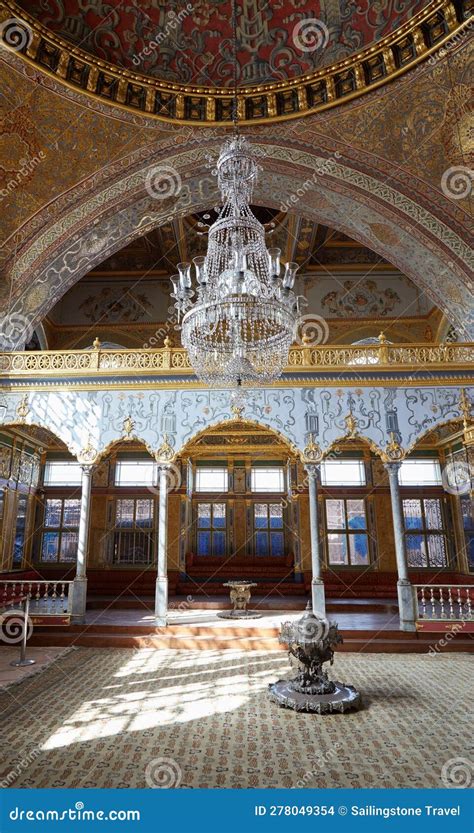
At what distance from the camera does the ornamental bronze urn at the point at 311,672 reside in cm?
471

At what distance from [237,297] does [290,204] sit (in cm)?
502

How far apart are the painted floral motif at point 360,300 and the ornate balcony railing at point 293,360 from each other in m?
3.89

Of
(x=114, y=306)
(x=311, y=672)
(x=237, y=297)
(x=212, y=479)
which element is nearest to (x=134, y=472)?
(x=212, y=479)

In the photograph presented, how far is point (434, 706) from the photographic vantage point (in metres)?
4.76

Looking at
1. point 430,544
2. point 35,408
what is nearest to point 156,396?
point 35,408

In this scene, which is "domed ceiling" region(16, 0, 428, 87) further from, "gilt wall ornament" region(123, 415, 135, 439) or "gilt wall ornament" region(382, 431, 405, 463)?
"gilt wall ornament" region(382, 431, 405, 463)

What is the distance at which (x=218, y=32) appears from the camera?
27.2 ft

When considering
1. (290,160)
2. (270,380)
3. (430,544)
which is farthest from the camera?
(430,544)

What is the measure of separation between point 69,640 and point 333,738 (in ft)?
16.0

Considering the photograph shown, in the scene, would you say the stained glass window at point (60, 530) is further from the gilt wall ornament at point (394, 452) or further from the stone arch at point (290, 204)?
the gilt wall ornament at point (394, 452)

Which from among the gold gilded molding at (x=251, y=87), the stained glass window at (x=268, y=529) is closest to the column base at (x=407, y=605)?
the stained glass window at (x=268, y=529)

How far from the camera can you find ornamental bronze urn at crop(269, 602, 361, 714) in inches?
185

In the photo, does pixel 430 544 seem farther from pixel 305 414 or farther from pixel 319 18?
pixel 319 18

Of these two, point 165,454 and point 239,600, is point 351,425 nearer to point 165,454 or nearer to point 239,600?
point 165,454
